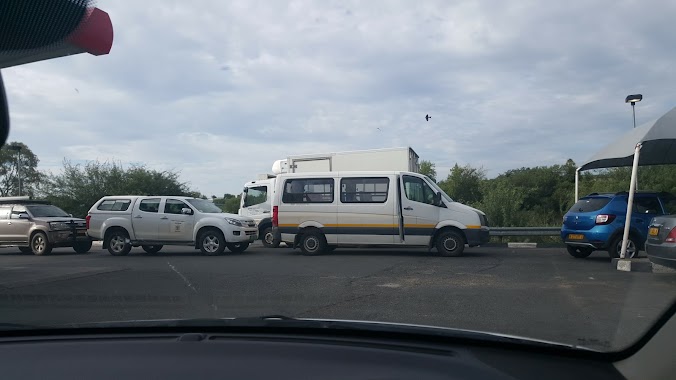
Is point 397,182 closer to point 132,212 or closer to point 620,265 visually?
point 620,265

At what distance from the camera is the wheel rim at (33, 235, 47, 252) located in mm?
17156

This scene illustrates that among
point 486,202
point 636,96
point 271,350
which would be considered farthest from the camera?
point 486,202

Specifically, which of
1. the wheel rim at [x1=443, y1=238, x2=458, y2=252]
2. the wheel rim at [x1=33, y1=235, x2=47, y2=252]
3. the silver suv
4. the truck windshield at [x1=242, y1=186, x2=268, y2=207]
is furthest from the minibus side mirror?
the wheel rim at [x1=33, y1=235, x2=47, y2=252]

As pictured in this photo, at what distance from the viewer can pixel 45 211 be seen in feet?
58.1

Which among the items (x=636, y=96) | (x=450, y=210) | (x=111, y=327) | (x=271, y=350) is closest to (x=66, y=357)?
(x=111, y=327)

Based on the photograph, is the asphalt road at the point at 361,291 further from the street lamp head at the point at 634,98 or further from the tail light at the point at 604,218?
the street lamp head at the point at 634,98

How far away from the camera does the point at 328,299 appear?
26.9 feet

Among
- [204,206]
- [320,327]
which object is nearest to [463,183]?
[204,206]

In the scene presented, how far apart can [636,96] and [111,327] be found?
10.3m

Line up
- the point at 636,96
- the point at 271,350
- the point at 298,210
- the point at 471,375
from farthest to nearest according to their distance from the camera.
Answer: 1. the point at 298,210
2. the point at 636,96
3. the point at 271,350
4. the point at 471,375

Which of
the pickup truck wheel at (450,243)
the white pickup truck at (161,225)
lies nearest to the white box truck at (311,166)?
the white pickup truck at (161,225)

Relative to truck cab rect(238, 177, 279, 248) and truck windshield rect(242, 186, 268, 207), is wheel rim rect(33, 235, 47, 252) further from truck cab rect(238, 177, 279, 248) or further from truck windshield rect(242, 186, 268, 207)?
truck windshield rect(242, 186, 268, 207)

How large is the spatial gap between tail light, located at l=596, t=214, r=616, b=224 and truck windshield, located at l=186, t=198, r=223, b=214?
1031cm

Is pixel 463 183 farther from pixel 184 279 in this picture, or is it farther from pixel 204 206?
pixel 184 279
